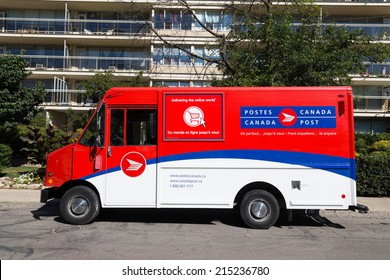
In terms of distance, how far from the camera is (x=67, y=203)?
7.98 m

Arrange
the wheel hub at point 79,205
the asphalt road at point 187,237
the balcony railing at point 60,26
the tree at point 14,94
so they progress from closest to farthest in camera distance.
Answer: the asphalt road at point 187,237, the wheel hub at point 79,205, the tree at point 14,94, the balcony railing at point 60,26

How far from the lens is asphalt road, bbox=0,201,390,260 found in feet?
19.7

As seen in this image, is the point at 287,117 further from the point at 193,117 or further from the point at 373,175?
the point at 373,175

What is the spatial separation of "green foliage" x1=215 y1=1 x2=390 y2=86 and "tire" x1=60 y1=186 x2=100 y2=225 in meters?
5.87

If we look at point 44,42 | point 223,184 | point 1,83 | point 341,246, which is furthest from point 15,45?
point 341,246

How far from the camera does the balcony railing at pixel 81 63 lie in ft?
103

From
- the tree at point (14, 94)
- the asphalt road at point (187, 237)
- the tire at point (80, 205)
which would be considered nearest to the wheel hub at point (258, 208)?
the asphalt road at point (187, 237)

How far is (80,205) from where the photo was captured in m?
8.00

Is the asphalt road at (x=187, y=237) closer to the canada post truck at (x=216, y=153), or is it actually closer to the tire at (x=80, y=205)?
the tire at (x=80, y=205)

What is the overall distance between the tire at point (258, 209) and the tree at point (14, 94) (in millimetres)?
15274

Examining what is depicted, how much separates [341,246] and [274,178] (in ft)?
5.89

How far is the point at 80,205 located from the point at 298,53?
292 inches

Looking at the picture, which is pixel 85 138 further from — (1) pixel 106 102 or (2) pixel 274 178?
(2) pixel 274 178

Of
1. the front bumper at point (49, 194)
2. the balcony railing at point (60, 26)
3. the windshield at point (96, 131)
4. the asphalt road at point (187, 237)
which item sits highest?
the balcony railing at point (60, 26)
